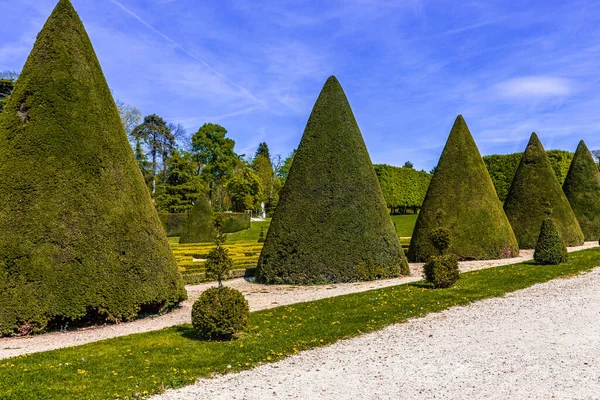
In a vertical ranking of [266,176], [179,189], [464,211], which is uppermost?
[266,176]

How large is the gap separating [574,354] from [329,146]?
9690mm

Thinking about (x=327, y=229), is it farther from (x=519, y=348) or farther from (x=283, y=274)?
(x=519, y=348)

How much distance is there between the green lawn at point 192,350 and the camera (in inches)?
225

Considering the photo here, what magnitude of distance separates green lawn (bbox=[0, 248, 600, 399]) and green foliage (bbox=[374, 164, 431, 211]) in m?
37.3

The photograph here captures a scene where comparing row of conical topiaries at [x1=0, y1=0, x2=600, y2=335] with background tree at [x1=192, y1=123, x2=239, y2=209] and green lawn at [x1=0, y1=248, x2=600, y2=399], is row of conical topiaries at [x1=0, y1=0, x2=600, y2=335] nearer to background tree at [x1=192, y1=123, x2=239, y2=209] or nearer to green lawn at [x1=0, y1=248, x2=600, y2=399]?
green lawn at [x1=0, y1=248, x2=600, y2=399]

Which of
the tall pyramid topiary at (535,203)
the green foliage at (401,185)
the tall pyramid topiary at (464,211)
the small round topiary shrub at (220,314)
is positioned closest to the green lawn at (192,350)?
the small round topiary shrub at (220,314)

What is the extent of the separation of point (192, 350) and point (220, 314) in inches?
→ 31.2

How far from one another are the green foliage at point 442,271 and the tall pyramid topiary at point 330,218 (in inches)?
89.0

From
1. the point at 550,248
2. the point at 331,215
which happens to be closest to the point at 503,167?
the point at 550,248

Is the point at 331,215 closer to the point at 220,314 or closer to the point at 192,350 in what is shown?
the point at 220,314

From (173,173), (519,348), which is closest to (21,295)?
(519,348)

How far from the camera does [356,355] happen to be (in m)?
6.86

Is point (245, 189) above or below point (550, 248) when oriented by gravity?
above

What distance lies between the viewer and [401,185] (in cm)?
5012
